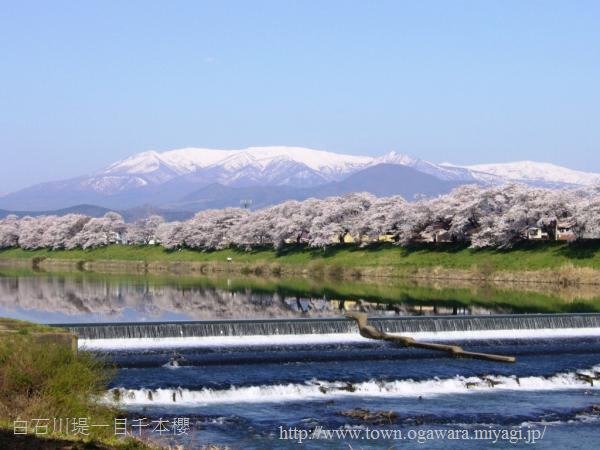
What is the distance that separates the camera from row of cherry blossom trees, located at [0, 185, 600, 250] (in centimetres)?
7719

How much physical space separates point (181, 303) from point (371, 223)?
4201 cm

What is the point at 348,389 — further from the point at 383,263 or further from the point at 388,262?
the point at 383,263

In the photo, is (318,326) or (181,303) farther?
(181,303)

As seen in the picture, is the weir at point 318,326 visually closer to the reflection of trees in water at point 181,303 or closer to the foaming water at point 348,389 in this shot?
the reflection of trees in water at point 181,303

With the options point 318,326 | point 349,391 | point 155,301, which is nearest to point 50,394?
point 349,391

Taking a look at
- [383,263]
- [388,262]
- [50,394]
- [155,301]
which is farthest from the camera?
[383,263]

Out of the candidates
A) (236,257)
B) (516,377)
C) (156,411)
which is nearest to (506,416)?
(516,377)

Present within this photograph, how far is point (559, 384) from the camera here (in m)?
28.9

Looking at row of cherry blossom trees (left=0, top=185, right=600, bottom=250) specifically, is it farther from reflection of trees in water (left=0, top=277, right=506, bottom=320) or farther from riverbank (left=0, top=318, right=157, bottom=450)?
riverbank (left=0, top=318, right=157, bottom=450)

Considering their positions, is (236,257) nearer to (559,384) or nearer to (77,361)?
(559,384)

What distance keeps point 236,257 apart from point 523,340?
71.2 meters

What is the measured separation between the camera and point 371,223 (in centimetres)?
9306

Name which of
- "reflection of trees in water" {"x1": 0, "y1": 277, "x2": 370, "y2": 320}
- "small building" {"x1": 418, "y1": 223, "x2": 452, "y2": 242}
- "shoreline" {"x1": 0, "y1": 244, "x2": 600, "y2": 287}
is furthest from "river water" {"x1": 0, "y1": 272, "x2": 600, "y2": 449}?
"small building" {"x1": 418, "y1": 223, "x2": 452, "y2": 242}

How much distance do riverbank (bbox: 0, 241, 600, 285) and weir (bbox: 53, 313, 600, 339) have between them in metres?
26.2
